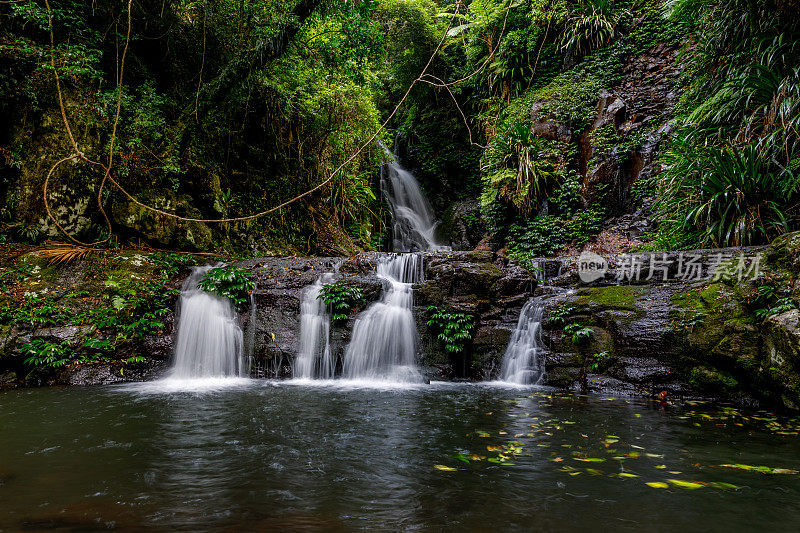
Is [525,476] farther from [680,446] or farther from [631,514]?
[680,446]

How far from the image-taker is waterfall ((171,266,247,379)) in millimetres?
6496

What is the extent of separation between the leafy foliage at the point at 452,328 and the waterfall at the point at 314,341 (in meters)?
1.90

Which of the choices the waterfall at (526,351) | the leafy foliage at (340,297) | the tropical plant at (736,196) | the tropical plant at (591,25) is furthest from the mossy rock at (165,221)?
the tropical plant at (591,25)

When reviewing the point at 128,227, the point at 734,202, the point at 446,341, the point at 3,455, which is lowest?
the point at 3,455

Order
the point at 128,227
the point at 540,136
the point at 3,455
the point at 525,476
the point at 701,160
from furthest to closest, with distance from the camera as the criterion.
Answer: the point at 540,136 < the point at 128,227 < the point at 701,160 < the point at 3,455 < the point at 525,476

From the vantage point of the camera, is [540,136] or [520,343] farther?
[540,136]

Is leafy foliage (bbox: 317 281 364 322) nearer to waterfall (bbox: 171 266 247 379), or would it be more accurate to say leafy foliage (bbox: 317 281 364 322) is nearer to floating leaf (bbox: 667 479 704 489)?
waterfall (bbox: 171 266 247 379)

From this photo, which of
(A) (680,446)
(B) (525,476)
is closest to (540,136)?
(A) (680,446)

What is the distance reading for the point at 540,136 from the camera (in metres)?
11.8

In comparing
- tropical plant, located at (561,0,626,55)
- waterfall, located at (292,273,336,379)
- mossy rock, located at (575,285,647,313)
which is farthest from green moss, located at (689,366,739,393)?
tropical plant, located at (561,0,626,55)

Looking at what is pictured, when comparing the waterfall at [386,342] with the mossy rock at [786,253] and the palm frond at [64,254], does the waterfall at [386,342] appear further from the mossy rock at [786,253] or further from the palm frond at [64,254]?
the mossy rock at [786,253]

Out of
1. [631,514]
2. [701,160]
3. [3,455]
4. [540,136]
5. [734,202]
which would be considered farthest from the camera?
[540,136]

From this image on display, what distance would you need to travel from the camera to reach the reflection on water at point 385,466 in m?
2.03

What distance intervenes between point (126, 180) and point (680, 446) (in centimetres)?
996
